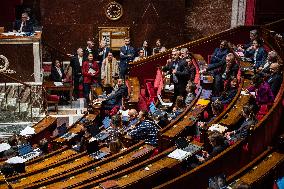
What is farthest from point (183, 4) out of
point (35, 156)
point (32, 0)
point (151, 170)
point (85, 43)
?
point (151, 170)

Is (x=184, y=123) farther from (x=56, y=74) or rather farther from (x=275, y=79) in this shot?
(x=56, y=74)

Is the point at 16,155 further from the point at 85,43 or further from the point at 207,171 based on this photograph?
the point at 85,43

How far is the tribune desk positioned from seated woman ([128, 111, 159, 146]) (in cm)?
471

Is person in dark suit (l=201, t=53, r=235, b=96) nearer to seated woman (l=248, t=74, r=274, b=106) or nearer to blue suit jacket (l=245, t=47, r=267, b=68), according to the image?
blue suit jacket (l=245, t=47, r=267, b=68)

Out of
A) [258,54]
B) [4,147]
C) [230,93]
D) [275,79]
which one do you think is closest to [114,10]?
[258,54]

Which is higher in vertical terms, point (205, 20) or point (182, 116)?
point (205, 20)

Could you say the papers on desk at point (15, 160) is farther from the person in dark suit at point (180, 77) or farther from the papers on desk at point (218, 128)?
the person in dark suit at point (180, 77)

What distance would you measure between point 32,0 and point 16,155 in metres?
7.26

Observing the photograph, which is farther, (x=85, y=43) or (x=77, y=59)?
(x=85, y=43)

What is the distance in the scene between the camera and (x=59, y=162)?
8031mm

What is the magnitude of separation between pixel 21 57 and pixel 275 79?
647 centimetres

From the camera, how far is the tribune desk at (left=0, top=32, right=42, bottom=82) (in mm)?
12188

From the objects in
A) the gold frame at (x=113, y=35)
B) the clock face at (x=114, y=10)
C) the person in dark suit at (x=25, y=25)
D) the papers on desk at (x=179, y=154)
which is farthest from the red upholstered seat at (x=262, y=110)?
the clock face at (x=114, y=10)

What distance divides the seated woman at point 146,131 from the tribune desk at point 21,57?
471cm
